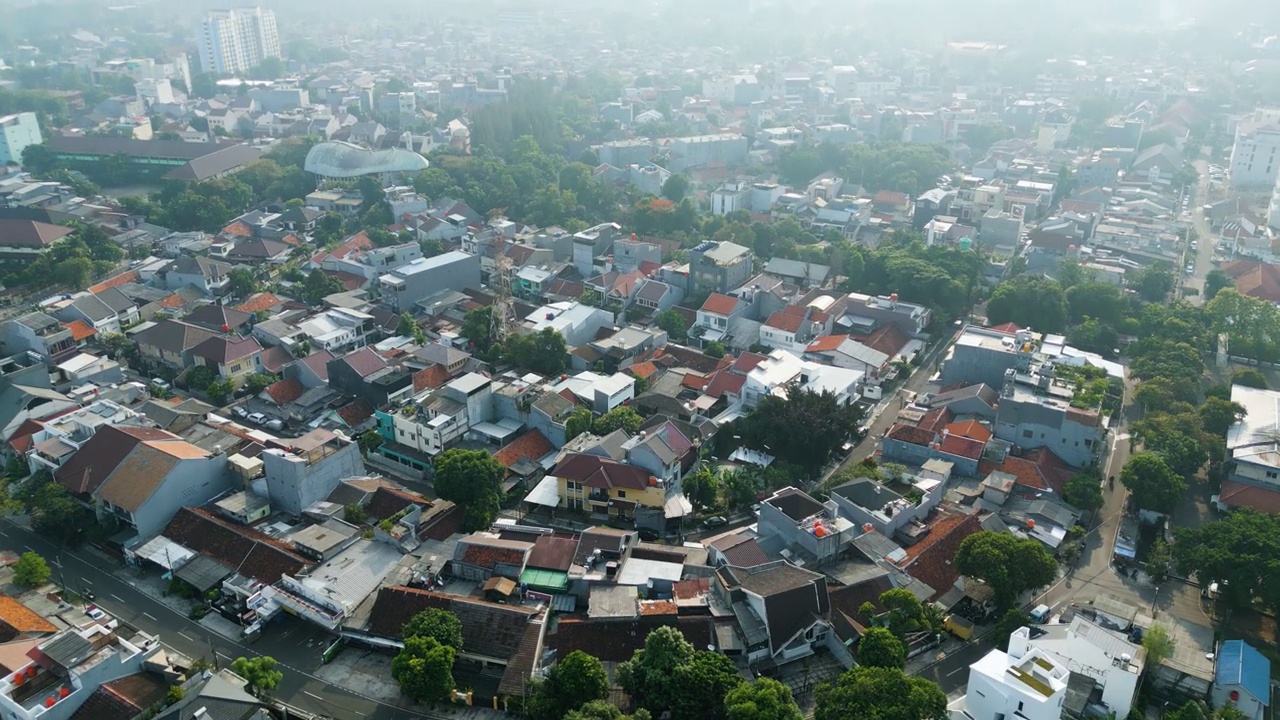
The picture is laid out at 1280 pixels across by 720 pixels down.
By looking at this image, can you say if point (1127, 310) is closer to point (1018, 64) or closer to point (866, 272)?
point (866, 272)

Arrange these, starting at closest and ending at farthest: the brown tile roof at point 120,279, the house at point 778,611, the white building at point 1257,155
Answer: the house at point 778,611 → the brown tile roof at point 120,279 → the white building at point 1257,155

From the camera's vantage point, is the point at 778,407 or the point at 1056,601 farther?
the point at 778,407

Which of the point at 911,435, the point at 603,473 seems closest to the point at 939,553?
the point at 911,435

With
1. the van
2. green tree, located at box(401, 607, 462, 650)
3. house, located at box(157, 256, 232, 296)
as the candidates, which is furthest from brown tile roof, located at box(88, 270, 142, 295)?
the van

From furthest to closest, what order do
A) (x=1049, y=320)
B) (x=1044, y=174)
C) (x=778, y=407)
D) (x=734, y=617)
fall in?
(x=1044, y=174), (x=1049, y=320), (x=778, y=407), (x=734, y=617)

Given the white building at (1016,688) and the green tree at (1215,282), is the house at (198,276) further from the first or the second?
the green tree at (1215,282)

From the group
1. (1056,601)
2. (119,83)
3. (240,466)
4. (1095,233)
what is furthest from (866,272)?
(119,83)

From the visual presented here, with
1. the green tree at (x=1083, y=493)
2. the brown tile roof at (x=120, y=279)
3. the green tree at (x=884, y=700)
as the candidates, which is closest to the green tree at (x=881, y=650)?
the green tree at (x=884, y=700)
